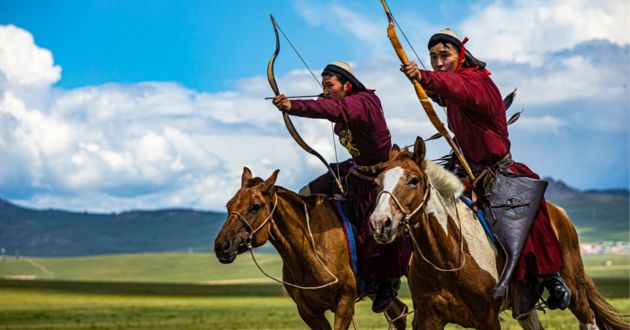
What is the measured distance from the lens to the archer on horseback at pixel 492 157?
32.3 ft

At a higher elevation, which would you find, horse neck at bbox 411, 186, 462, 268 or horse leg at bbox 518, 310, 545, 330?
horse neck at bbox 411, 186, 462, 268

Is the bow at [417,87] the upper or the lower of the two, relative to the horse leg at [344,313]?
upper

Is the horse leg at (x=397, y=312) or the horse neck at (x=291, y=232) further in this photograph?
the horse leg at (x=397, y=312)

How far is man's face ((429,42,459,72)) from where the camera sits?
1058 cm

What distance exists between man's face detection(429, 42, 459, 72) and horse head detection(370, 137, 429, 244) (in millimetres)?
1825

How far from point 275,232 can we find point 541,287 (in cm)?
344

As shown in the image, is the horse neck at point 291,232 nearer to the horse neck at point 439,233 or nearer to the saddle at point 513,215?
the saddle at point 513,215

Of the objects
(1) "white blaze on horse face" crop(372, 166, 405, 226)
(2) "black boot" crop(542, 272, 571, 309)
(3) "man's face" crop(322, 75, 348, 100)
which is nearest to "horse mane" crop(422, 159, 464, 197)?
(1) "white blaze on horse face" crop(372, 166, 405, 226)

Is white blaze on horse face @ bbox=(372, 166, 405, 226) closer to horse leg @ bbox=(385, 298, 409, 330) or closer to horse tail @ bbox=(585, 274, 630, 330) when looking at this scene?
horse tail @ bbox=(585, 274, 630, 330)

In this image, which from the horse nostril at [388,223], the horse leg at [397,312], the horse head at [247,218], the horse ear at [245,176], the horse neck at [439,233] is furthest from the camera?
the horse leg at [397,312]

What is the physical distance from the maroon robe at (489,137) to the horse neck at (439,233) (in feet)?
2.86

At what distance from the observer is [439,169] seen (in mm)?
9305

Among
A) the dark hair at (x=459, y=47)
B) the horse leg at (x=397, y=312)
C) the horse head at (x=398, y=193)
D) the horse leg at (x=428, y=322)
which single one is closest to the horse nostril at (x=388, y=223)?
the horse head at (x=398, y=193)

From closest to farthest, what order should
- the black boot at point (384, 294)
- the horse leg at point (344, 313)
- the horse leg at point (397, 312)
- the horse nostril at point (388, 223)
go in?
1. the horse nostril at point (388, 223)
2. the horse leg at point (344, 313)
3. the black boot at point (384, 294)
4. the horse leg at point (397, 312)
